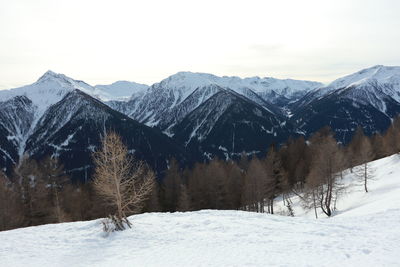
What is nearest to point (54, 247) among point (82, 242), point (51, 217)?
point (82, 242)

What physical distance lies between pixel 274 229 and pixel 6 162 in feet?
631

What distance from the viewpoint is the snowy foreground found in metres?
15.0

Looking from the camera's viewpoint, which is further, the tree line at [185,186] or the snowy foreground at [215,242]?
the tree line at [185,186]

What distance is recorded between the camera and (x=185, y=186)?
6356 centimetres

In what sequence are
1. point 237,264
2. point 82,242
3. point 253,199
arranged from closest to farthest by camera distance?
point 237,264 → point 82,242 → point 253,199

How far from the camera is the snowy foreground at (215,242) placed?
49.1 ft

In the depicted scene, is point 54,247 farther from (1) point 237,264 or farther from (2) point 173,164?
(2) point 173,164

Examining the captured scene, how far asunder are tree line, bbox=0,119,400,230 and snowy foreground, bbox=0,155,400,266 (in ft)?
11.1

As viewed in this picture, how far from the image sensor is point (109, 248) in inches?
722

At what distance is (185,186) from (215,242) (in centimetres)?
4632

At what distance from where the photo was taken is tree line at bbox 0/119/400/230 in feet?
87.0

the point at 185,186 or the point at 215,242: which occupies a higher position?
the point at 185,186

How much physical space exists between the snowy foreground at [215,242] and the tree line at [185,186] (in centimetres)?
338

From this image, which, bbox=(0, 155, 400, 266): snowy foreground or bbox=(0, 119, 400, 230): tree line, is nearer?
bbox=(0, 155, 400, 266): snowy foreground
